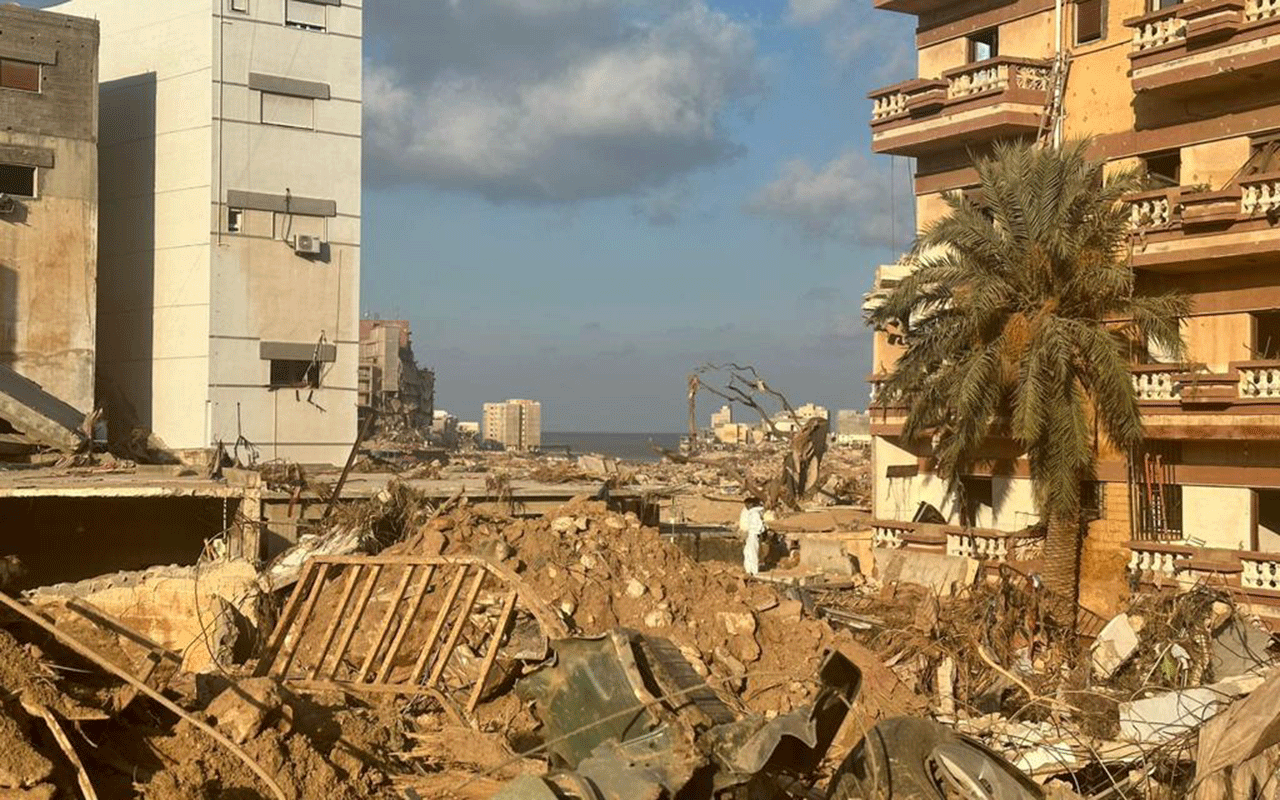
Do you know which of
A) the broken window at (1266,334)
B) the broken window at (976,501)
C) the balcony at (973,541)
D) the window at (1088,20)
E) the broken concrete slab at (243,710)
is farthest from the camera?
the broken window at (976,501)

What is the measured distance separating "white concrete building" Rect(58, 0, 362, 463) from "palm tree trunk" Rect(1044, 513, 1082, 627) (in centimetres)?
2345

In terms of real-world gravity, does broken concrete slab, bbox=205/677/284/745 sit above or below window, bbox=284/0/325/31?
below

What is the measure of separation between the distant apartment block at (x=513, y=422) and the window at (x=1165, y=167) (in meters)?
99.9

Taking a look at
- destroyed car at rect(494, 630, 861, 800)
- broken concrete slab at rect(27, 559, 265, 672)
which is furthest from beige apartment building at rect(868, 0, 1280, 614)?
destroyed car at rect(494, 630, 861, 800)

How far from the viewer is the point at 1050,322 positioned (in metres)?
23.4

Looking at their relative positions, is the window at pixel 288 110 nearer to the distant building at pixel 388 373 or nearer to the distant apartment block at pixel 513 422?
the distant building at pixel 388 373

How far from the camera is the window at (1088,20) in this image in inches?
1064

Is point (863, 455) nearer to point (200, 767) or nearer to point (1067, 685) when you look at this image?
point (1067, 685)

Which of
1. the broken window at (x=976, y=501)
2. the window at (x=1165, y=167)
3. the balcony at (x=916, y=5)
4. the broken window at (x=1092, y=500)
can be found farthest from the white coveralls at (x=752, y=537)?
the balcony at (x=916, y=5)

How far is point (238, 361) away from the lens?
4028cm

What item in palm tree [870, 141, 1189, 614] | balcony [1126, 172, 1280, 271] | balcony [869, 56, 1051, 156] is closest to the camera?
balcony [1126, 172, 1280, 271]

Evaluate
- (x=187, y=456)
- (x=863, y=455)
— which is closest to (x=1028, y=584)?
(x=187, y=456)

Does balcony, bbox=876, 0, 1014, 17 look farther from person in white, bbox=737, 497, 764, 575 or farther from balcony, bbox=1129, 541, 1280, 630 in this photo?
balcony, bbox=1129, 541, 1280, 630

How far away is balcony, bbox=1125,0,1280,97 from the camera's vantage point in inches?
904
